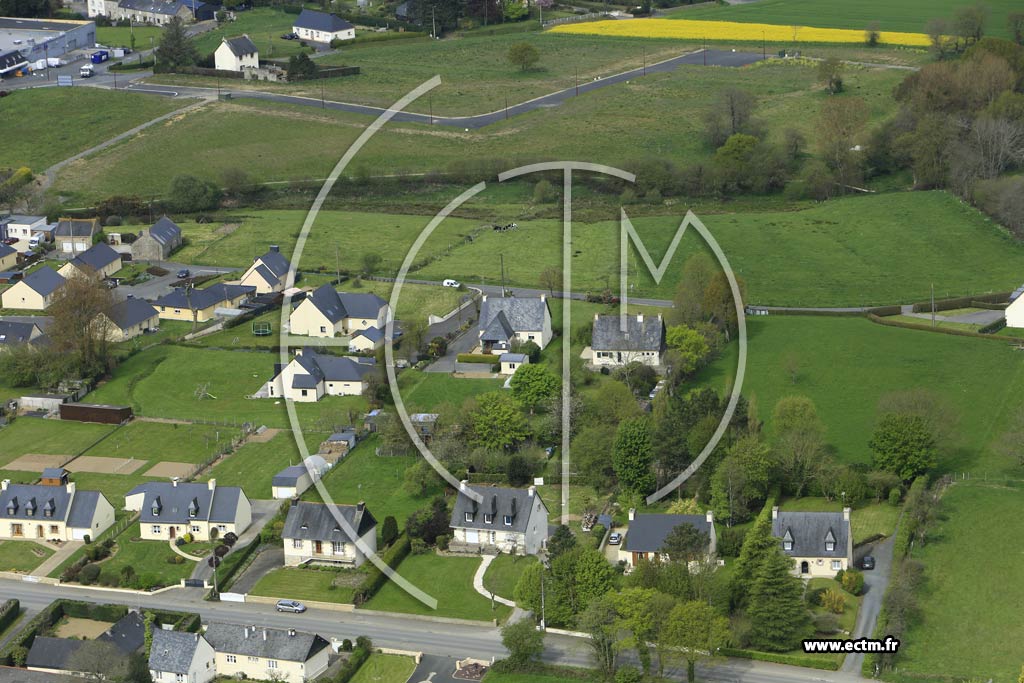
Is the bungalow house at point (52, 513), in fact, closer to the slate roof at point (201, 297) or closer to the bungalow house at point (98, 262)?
the slate roof at point (201, 297)

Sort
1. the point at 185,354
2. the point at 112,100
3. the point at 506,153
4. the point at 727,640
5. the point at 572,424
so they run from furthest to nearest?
the point at 112,100
the point at 506,153
the point at 185,354
the point at 572,424
the point at 727,640

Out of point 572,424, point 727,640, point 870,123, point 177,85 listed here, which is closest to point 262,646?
point 727,640

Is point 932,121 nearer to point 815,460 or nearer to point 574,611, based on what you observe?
point 815,460

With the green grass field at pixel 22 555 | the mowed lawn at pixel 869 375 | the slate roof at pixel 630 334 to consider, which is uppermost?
the slate roof at pixel 630 334

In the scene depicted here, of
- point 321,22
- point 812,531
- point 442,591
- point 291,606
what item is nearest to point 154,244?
point 291,606

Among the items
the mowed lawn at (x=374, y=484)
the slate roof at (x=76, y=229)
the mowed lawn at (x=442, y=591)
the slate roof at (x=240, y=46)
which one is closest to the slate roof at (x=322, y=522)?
the mowed lawn at (x=374, y=484)

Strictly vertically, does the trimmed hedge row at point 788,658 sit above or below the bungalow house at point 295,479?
below
